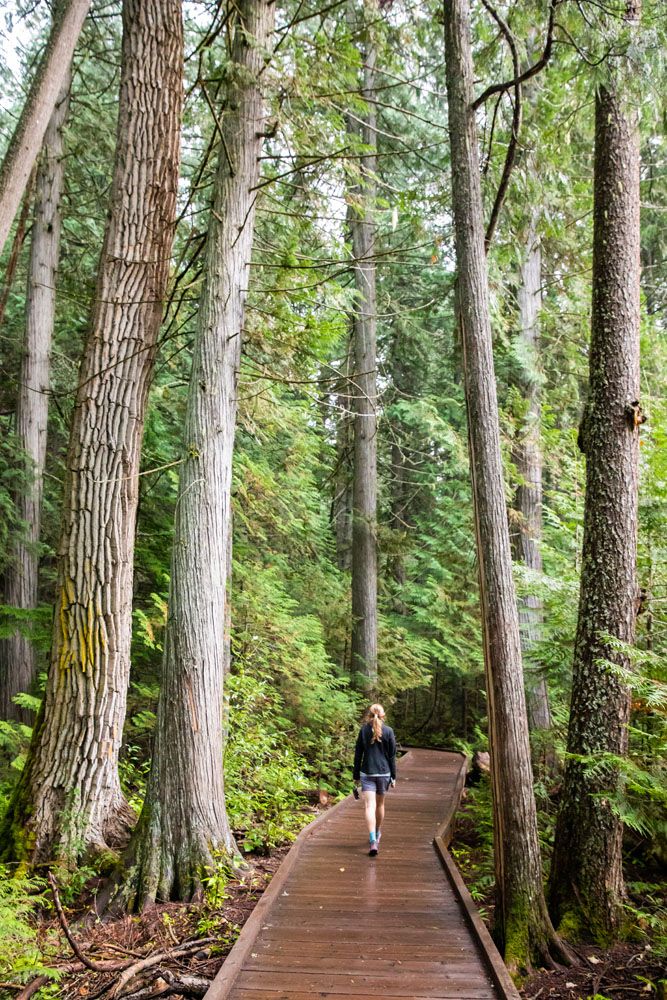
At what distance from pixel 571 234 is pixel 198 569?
1116 cm

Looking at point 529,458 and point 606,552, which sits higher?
point 529,458

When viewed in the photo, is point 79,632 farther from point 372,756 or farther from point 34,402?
point 34,402

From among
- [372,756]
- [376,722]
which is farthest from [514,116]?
[372,756]

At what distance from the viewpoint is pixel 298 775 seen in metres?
9.05

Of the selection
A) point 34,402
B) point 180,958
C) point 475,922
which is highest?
point 34,402

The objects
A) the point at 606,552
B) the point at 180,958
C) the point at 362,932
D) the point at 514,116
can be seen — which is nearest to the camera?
the point at 180,958

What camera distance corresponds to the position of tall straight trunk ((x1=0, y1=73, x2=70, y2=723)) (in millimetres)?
10312

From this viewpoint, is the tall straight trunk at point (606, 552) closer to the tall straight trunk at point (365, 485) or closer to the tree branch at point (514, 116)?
the tree branch at point (514, 116)

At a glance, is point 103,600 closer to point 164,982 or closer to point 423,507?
point 164,982

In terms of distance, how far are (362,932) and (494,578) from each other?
3.11 meters

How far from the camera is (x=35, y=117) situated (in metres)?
5.22

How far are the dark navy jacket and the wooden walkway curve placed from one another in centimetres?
91

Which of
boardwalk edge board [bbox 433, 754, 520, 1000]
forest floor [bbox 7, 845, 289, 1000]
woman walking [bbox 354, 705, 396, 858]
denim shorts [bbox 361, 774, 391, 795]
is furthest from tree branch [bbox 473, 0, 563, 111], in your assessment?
forest floor [bbox 7, 845, 289, 1000]

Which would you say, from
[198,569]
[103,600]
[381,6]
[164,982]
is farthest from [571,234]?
[164,982]
